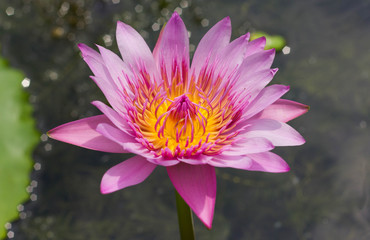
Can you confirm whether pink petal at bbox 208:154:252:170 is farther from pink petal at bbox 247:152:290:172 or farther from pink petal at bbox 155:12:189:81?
pink petal at bbox 155:12:189:81

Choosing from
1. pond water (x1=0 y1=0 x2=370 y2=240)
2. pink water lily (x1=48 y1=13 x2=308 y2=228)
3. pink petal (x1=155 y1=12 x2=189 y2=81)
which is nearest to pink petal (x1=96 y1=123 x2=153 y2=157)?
pink water lily (x1=48 y1=13 x2=308 y2=228)

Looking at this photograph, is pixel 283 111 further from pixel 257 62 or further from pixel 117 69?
pixel 117 69

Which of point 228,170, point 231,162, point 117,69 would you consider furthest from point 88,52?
point 228,170

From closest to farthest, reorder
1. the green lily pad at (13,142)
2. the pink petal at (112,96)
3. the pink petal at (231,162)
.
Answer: the pink petal at (231,162) → the pink petal at (112,96) → the green lily pad at (13,142)

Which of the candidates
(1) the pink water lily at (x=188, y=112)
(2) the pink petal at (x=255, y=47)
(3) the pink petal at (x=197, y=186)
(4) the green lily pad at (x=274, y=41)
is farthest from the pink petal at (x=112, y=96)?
(4) the green lily pad at (x=274, y=41)

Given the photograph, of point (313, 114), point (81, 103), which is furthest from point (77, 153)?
point (313, 114)

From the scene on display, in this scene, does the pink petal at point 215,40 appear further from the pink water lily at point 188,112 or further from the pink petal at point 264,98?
the pink petal at point 264,98
